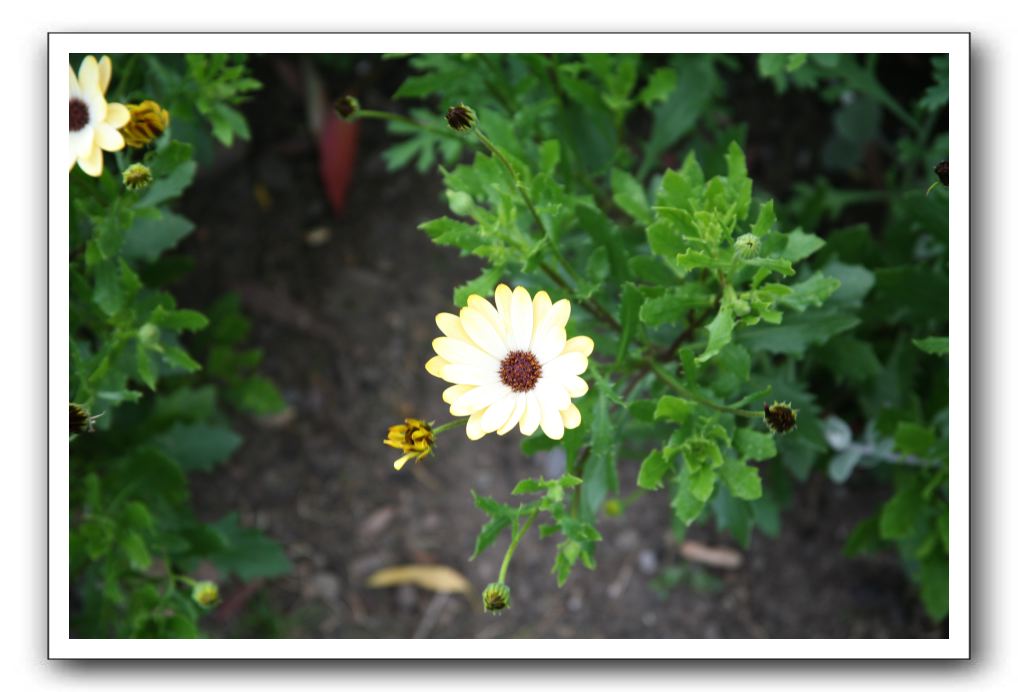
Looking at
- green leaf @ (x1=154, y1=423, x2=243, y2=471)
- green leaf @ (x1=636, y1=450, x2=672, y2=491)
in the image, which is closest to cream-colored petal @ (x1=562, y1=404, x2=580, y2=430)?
green leaf @ (x1=636, y1=450, x2=672, y2=491)

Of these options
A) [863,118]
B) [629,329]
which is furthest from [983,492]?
[863,118]

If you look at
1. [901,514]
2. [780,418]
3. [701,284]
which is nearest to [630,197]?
[701,284]

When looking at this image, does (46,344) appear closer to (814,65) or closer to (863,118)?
(814,65)

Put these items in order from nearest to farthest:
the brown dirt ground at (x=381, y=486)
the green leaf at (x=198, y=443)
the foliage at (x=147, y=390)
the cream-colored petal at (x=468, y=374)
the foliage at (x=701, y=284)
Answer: the cream-colored petal at (x=468, y=374)
the foliage at (x=701, y=284)
the foliage at (x=147, y=390)
the green leaf at (x=198, y=443)
the brown dirt ground at (x=381, y=486)

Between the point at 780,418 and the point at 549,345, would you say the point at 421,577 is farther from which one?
the point at 780,418

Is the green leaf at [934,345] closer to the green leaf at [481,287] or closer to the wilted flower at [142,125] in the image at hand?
the green leaf at [481,287]

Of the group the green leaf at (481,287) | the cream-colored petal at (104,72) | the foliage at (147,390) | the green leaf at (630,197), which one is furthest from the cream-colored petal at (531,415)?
the cream-colored petal at (104,72)
